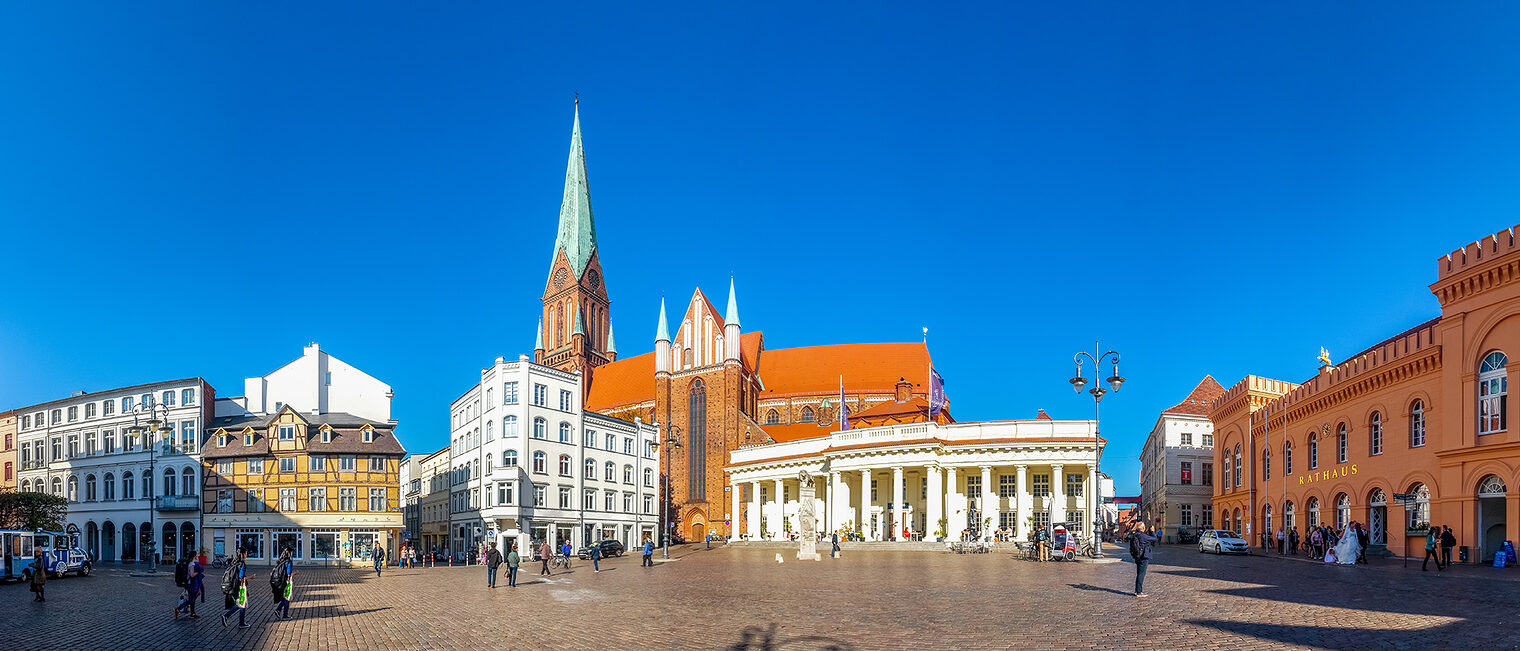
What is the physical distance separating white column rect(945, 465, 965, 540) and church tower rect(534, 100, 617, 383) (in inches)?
2003

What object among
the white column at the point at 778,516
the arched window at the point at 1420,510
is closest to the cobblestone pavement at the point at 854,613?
the arched window at the point at 1420,510

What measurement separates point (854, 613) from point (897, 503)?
51.3m

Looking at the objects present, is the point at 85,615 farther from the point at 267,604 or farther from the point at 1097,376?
the point at 1097,376

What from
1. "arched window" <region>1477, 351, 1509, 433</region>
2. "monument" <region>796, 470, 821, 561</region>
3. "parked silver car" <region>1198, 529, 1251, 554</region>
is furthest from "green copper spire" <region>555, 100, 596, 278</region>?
"arched window" <region>1477, 351, 1509, 433</region>

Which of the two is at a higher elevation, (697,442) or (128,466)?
(128,466)

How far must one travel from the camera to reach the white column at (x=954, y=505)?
6794 cm

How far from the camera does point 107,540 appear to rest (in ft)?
216

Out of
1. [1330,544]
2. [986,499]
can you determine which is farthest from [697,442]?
[1330,544]

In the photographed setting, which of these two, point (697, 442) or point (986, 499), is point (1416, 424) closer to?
point (986, 499)

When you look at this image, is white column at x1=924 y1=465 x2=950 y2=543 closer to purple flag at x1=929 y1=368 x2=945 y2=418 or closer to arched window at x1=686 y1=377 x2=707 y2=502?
purple flag at x1=929 y1=368 x2=945 y2=418

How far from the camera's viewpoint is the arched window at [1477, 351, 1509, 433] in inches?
1359

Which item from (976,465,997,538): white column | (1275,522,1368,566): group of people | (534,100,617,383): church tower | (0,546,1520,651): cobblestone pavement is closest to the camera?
(0,546,1520,651): cobblestone pavement

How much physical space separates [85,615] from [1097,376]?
107ft

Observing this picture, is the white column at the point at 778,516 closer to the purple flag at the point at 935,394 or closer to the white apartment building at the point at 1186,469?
the purple flag at the point at 935,394
